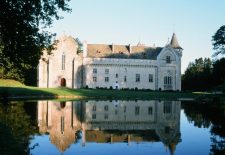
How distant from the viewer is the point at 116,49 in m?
70.9

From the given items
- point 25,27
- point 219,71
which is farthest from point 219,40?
point 25,27

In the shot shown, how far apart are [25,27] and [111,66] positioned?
165 feet

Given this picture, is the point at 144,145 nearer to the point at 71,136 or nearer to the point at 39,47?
the point at 71,136

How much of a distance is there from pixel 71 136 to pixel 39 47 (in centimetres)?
943

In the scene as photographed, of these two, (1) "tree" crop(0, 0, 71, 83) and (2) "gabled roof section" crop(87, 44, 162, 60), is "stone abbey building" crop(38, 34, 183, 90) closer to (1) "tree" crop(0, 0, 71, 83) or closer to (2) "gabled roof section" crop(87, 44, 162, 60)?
(2) "gabled roof section" crop(87, 44, 162, 60)

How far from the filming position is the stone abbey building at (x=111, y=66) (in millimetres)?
64562

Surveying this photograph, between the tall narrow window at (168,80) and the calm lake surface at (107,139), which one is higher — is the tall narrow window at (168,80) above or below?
above

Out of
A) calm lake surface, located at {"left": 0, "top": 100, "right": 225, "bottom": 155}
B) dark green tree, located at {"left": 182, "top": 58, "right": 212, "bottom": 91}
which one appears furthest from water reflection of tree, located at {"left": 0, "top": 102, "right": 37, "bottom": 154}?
dark green tree, located at {"left": 182, "top": 58, "right": 212, "bottom": 91}

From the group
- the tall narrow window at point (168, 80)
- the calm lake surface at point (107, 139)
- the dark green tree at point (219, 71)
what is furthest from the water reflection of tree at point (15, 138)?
the tall narrow window at point (168, 80)

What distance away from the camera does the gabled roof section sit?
69000 millimetres

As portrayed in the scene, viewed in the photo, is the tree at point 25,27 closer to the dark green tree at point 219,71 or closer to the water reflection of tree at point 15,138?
the water reflection of tree at point 15,138

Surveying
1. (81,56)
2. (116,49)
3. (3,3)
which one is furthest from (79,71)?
(3,3)

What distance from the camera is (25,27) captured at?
1841cm

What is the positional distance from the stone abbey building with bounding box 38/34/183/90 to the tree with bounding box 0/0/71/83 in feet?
142
